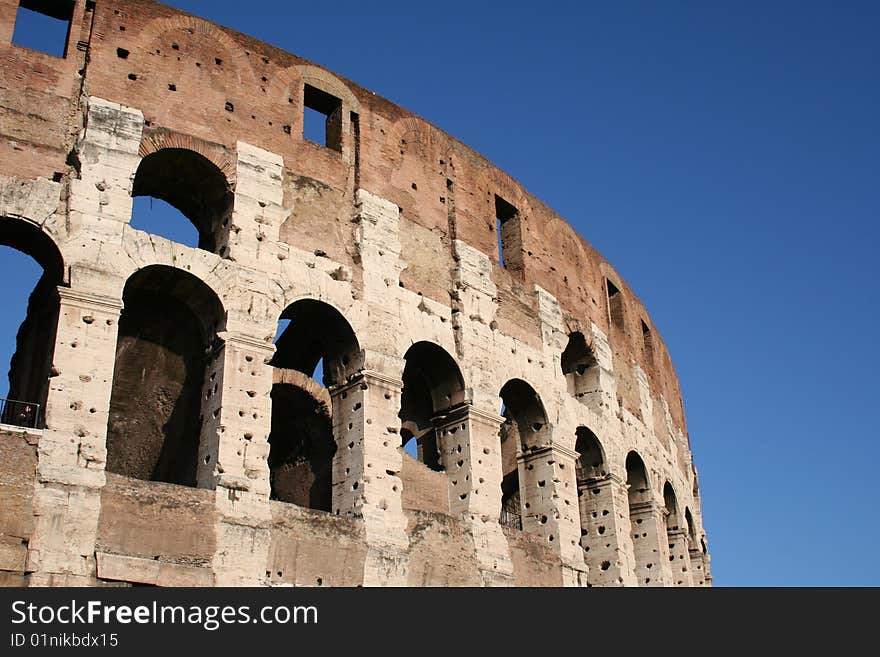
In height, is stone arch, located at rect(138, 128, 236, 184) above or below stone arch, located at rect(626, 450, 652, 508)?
above

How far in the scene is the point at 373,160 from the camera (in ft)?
49.6

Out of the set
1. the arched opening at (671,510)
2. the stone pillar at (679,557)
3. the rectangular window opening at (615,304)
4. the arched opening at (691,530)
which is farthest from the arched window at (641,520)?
the arched opening at (691,530)

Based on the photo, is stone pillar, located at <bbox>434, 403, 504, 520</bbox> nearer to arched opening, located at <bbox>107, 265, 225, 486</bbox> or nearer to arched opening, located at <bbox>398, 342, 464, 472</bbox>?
arched opening, located at <bbox>398, 342, 464, 472</bbox>

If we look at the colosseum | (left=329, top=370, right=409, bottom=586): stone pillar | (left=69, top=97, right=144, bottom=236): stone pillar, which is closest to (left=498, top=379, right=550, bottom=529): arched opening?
the colosseum

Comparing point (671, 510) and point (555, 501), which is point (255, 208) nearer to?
point (555, 501)

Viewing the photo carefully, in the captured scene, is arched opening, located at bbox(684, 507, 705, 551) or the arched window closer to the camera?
the arched window

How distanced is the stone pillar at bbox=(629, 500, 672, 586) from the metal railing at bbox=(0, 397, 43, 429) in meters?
10.9

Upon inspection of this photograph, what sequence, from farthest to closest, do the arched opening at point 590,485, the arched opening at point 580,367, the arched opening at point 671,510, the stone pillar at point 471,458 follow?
the arched opening at point 671,510, the arched opening at point 580,367, the arched opening at point 590,485, the stone pillar at point 471,458

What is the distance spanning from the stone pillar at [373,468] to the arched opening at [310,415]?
0.31 meters

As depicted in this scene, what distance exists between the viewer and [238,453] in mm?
11875

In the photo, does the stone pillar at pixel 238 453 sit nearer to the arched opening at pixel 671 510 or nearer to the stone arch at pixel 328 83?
the stone arch at pixel 328 83

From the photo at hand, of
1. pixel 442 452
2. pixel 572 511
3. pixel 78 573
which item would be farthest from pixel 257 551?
pixel 572 511

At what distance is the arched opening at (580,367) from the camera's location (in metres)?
18.4

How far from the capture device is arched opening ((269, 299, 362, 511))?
13.8 m
